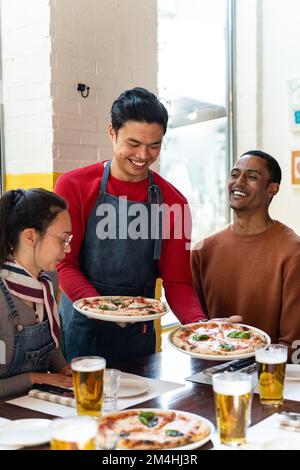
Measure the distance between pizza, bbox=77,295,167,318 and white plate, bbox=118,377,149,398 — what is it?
22 cm

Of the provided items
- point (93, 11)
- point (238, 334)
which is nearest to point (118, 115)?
point (238, 334)

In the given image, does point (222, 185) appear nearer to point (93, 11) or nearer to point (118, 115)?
point (93, 11)

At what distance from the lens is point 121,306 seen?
2.00 metres

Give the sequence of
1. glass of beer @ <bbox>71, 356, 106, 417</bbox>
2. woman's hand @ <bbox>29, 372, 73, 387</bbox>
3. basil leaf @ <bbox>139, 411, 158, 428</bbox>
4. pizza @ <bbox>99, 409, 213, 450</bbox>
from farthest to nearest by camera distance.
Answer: woman's hand @ <bbox>29, 372, 73, 387</bbox> < glass of beer @ <bbox>71, 356, 106, 417</bbox> < basil leaf @ <bbox>139, 411, 158, 428</bbox> < pizza @ <bbox>99, 409, 213, 450</bbox>

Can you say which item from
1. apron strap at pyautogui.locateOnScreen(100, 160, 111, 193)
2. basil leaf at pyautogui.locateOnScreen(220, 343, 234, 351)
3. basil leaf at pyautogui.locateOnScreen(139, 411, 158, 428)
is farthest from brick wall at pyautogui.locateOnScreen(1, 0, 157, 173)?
basil leaf at pyautogui.locateOnScreen(139, 411, 158, 428)

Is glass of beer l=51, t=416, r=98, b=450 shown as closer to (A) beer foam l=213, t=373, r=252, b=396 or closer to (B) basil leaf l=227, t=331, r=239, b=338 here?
(A) beer foam l=213, t=373, r=252, b=396

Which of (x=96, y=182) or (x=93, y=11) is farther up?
(x=93, y=11)

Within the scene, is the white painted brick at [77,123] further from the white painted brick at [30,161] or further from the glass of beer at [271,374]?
the glass of beer at [271,374]

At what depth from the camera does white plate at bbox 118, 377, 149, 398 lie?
158 cm

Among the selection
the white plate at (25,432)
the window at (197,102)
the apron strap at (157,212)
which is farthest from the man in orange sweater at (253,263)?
the window at (197,102)

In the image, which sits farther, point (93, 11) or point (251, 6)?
point (251, 6)

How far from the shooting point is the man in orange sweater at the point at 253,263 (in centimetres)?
239

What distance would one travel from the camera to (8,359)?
1761 millimetres
